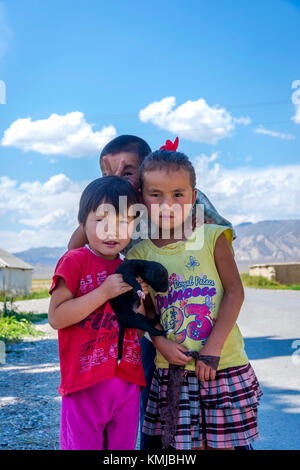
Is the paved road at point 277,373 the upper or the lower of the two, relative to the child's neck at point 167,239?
lower

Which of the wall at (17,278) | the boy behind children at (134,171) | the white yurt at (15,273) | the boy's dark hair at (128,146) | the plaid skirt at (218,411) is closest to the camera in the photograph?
the plaid skirt at (218,411)

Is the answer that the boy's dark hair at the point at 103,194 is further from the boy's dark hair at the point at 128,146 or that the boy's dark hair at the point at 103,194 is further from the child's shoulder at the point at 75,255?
the boy's dark hair at the point at 128,146

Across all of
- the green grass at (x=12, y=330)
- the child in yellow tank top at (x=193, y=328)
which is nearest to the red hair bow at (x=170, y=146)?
the child in yellow tank top at (x=193, y=328)

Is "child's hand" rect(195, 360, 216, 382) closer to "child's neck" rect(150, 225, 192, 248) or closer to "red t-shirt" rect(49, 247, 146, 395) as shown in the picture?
"red t-shirt" rect(49, 247, 146, 395)

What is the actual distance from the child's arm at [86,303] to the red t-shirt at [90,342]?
7cm

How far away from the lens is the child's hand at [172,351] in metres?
2.05

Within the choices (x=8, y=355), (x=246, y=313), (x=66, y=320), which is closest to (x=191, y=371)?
(x=66, y=320)

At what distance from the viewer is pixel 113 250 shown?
208 cm

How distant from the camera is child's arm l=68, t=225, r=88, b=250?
2.24 meters

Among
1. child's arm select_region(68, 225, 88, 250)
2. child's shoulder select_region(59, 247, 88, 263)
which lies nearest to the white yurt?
child's arm select_region(68, 225, 88, 250)

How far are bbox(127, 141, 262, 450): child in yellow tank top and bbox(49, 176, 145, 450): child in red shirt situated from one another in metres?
0.14
